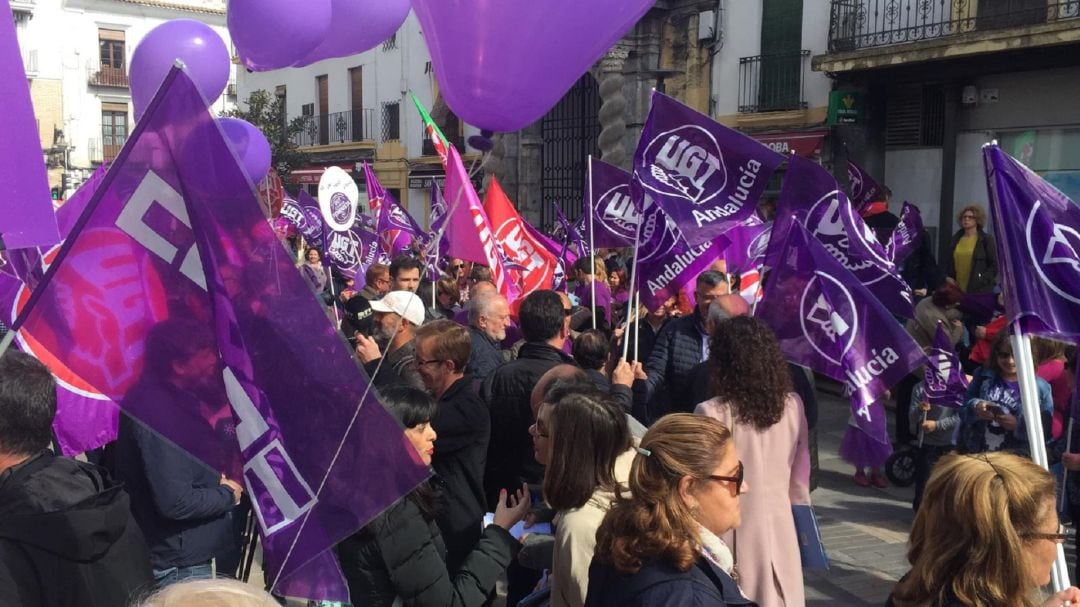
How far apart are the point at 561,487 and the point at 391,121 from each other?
85.9 feet

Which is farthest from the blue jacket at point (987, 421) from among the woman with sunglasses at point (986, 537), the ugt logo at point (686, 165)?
the woman with sunglasses at point (986, 537)

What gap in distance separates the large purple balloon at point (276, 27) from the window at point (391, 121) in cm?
2368

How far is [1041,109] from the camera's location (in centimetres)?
1299

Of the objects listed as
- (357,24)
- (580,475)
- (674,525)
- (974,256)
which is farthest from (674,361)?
→ (974,256)

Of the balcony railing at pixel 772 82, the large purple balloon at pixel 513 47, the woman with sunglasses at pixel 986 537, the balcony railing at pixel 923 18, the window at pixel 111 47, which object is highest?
the window at pixel 111 47

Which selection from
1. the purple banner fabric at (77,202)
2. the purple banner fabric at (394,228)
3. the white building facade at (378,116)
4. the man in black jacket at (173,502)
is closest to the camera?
the man in black jacket at (173,502)

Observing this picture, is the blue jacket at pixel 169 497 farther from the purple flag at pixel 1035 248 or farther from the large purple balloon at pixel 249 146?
the purple flag at pixel 1035 248

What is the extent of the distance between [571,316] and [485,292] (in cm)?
185

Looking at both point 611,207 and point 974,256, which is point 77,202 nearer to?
point 611,207

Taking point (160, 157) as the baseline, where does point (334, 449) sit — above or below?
below

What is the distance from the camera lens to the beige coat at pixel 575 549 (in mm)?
2729

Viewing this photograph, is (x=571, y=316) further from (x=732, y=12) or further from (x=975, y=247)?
(x=732, y=12)

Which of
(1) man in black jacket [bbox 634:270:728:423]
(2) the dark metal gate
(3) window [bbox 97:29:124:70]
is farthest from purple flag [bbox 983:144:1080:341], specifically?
(3) window [bbox 97:29:124:70]

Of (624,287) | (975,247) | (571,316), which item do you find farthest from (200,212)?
(975,247)
